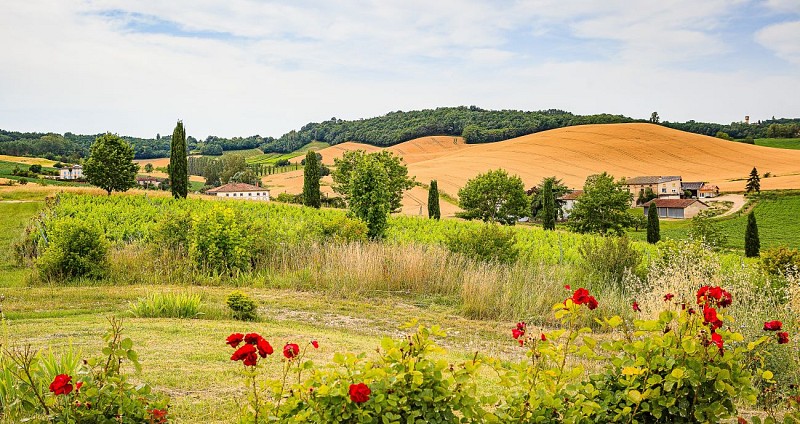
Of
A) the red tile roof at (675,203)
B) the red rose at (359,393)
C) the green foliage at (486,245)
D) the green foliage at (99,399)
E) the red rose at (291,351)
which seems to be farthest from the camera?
the red tile roof at (675,203)

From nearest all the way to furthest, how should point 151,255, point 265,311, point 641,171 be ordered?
point 265,311 < point 151,255 < point 641,171

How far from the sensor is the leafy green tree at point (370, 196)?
16.2 meters

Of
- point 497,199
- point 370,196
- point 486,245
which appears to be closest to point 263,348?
point 486,245

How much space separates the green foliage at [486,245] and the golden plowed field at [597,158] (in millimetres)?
48806

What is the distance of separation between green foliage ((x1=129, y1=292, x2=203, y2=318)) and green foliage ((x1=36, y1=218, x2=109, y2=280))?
13.6ft

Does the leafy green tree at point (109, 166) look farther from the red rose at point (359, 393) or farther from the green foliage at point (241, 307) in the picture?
the red rose at point (359, 393)

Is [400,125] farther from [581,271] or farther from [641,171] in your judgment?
[581,271]

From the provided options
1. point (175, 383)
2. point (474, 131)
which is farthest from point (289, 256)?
point (474, 131)

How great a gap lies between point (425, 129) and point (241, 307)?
99.1m

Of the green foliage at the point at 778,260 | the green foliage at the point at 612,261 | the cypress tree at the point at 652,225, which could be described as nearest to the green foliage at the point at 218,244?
the green foliage at the point at 612,261

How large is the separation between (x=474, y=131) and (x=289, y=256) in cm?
9379

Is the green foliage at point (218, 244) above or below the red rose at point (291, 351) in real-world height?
below

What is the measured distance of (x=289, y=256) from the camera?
1299cm

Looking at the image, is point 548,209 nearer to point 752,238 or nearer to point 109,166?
point 752,238
